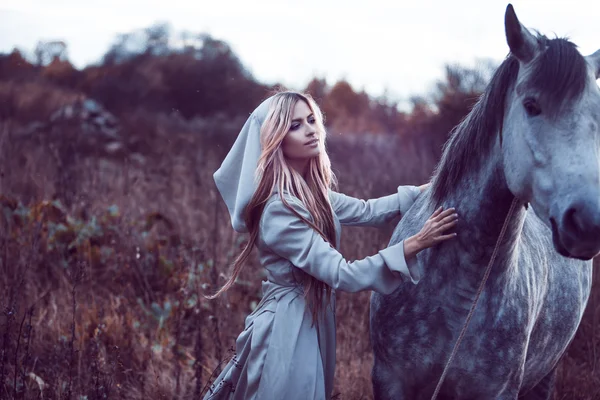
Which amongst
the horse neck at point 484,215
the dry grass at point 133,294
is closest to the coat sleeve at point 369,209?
the horse neck at point 484,215

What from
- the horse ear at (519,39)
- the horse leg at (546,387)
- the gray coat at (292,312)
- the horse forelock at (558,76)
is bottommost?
the horse leg at (546,387)

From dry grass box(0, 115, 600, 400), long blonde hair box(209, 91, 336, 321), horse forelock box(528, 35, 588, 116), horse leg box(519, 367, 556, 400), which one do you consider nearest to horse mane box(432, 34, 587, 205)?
horse forelock box(528, 35, 588, 116)

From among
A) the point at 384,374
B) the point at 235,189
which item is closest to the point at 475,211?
the point at 384,374

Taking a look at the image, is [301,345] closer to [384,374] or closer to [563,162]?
[384,374]

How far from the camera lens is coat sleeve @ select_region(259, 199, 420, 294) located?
85.0 inches

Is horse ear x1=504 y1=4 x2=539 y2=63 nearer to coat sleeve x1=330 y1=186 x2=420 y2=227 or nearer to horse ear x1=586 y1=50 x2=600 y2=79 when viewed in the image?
horse ear x1=586 y1=50 x2=600 y2=79

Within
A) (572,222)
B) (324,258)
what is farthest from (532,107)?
(324,258)

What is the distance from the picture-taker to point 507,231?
84.3 inches

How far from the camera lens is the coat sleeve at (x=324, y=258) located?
2158mm

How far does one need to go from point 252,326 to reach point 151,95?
11.2 m

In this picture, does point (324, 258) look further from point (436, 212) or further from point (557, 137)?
point (557, 137)

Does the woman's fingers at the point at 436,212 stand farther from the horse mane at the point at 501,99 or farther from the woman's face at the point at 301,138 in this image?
the woman's face at the point at 301,138

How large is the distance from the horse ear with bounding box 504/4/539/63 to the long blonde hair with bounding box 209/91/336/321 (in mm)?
905

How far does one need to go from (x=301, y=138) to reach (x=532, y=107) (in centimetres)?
96
